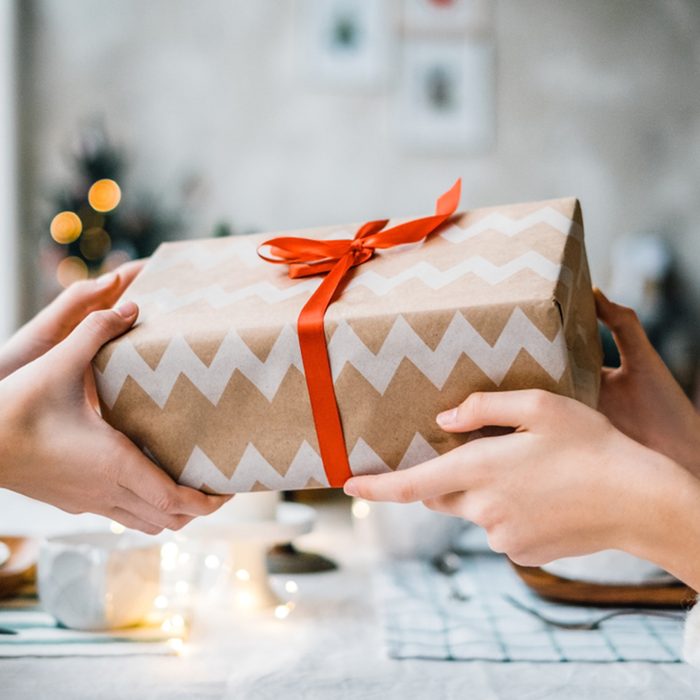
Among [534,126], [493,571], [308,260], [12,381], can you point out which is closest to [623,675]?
[493,571]

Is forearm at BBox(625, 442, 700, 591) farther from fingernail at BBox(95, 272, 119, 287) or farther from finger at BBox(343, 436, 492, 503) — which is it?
A: fingernail at BBox(95, 272, 119, 287)

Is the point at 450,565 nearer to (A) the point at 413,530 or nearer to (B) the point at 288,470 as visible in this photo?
(A) the point at 413,530

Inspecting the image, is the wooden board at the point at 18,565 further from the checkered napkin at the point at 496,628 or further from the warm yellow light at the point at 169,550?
the checkered napkin at the point at 496,628

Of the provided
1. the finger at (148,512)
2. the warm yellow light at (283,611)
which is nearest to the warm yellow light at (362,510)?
the warm yellow light at (283,611)

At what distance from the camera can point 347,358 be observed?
0.59m

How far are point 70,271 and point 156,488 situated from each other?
1898mm

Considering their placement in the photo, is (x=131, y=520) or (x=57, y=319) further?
(x=57, y=319)

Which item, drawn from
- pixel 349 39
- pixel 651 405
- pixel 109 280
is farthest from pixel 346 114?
pixel 651 405

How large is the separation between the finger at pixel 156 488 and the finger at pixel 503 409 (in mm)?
227

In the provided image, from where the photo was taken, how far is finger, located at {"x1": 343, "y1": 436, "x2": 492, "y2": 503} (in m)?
0.59

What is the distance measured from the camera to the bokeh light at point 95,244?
2316 millimetres

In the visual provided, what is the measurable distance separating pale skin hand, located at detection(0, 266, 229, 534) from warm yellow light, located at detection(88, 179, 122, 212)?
188 centimetres

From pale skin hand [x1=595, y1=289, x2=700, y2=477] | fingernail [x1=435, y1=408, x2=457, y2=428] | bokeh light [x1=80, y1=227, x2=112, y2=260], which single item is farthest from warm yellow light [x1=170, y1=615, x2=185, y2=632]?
bokeh light [x1=80, y1=227, x2=112, y2=260]

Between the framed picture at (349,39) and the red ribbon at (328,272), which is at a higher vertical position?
the framed picture at (349,39)
